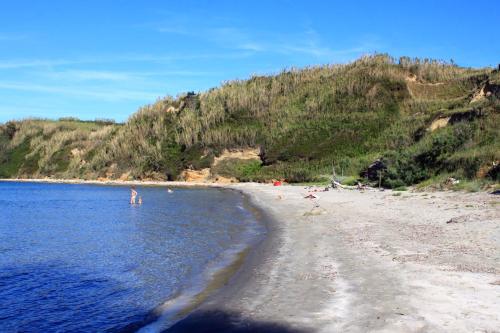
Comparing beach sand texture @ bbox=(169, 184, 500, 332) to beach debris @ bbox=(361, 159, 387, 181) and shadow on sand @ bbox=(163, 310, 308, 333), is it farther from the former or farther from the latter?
beach debris @ bbox=(361, 159, 387, 181)

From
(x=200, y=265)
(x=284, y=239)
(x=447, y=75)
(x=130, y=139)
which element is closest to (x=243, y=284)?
(x=200, y=265)

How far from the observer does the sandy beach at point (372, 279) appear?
6.52 meters

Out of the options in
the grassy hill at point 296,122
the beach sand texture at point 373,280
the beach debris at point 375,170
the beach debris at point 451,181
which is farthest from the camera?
the grassy hill at point 296,122

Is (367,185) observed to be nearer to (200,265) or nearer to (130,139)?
(200,265)

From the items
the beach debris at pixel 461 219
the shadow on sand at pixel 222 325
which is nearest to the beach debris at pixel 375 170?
the beach debris at pixel 461 219

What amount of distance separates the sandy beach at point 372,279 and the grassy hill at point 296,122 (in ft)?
64.8

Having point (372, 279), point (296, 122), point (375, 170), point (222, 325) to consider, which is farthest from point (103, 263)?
point (296, 122)

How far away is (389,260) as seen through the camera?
10141mm

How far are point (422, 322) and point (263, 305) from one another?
100 inches

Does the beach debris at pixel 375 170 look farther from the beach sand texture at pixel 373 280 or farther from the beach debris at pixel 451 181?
the beach sand texture at pixel 373 280

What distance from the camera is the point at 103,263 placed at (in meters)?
12.9

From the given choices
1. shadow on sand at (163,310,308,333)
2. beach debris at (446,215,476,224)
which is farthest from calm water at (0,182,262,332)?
beach debris at (446,215,476,224)

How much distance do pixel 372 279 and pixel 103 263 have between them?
7.40 m

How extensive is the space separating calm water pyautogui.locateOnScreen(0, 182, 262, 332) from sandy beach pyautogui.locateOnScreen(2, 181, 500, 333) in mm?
1381
